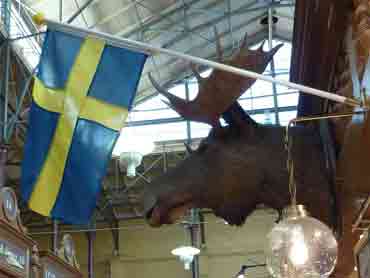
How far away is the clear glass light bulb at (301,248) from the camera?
237 cm

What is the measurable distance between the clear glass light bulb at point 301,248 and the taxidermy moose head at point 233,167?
72 centimetres

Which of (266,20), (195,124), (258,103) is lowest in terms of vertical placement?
(195,124)

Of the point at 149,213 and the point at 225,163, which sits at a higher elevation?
the point at 225,163

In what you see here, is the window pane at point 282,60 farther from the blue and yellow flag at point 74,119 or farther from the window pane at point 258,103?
the blue and yellow flag at point 74,119

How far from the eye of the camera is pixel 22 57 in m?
12.8

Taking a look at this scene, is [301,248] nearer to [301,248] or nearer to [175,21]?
[301,248]

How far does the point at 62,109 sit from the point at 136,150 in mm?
7803

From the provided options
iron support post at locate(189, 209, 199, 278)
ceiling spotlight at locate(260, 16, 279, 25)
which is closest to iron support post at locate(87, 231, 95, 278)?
iron support post at locate(189, 209, 199, 278)

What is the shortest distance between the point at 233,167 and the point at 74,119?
2.90ft

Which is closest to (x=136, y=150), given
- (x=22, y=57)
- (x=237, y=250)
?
(x=22, y=57)

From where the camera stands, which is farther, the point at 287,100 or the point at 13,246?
the point at 287,100

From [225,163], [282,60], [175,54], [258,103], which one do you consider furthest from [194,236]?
[175,54]

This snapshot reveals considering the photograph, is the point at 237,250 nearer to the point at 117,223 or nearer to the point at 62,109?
the point at 117,223

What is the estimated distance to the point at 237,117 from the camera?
3.19 m
